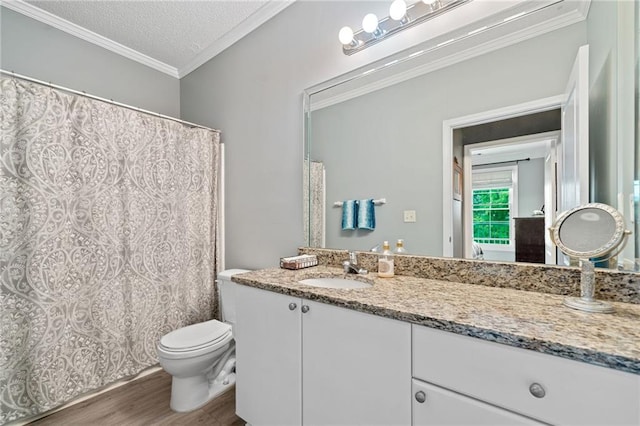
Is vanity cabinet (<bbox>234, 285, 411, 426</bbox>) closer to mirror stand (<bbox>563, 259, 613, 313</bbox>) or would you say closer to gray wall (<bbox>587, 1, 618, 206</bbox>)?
mirror stand (<bbox>563, 259, 613, 313</bbox>)

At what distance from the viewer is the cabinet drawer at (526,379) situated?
0.58m

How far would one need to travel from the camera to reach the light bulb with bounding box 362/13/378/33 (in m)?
1.39

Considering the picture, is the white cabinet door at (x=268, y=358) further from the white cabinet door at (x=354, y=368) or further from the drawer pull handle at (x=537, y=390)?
the drawer pull handle at (x=537, y=390)

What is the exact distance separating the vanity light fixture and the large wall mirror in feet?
0.38

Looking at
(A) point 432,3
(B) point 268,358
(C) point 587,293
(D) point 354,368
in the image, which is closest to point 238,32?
(A) point 432,3

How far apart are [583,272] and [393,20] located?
4.44 feet

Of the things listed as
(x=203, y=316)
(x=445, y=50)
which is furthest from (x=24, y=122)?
(x=445, y=50)

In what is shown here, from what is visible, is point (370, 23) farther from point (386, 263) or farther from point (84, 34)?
point (84, 34)

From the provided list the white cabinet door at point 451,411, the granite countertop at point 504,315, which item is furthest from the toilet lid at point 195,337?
the white cabinet door at point 451,411

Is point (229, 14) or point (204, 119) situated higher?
point (229, 14)

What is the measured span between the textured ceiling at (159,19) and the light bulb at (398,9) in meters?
1.07

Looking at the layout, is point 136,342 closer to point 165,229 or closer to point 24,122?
point 165,229

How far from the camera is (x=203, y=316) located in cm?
229

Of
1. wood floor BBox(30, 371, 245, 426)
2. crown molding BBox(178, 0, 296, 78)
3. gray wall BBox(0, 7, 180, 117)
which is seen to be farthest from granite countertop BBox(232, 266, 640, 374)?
gray wall BBox(0, 7, 180, 117)
